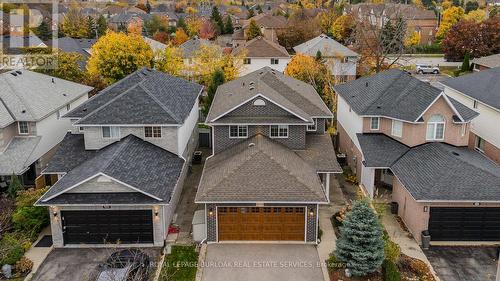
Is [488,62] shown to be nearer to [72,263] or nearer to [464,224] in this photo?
[464,224]

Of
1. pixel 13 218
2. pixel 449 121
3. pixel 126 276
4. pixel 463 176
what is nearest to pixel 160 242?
pixel 126 276

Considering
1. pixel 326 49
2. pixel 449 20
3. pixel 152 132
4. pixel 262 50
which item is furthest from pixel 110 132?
pixel 449 20

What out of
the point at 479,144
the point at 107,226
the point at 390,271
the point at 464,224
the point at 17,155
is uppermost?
the point at 17,155

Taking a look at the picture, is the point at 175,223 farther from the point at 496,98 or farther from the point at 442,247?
the point at 496,98

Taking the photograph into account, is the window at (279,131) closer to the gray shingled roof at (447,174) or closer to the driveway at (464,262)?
the gray shingled roof at (447,174)

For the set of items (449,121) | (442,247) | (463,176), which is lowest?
(442,247)

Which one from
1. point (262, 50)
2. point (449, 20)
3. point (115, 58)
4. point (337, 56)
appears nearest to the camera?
point (115, 58)

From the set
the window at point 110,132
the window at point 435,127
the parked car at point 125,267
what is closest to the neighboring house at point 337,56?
the window at point 435,127
